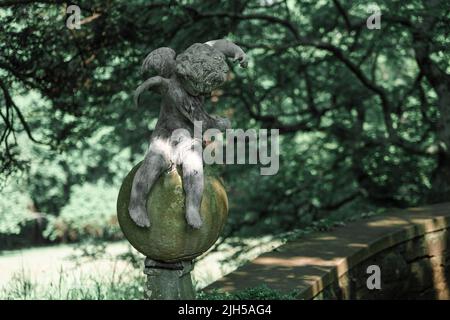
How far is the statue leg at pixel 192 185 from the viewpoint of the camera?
133 inches

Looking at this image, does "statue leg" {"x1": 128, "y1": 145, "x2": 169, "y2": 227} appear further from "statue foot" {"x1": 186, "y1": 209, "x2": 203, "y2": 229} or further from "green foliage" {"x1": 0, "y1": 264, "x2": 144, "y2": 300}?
"green foliage" {"x1": 0, "y1": 264, "x2": 144, "y2": 300}

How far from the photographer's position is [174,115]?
3613 mm

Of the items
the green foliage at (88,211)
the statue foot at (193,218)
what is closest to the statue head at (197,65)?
the statue foot at (193,218)

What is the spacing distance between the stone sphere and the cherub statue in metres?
0.05

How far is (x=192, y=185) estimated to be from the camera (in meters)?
3.39

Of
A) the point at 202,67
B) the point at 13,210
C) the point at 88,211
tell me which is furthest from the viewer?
the point at 88,211

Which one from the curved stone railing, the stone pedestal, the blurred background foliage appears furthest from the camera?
the blurred background foliage

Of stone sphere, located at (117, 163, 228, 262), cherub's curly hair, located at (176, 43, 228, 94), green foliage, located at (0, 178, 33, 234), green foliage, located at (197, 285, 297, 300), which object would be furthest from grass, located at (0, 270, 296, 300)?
green foliage, located at (0, 178, 33, 234)

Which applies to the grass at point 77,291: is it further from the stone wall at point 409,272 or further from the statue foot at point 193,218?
the statue foot at point 193,218

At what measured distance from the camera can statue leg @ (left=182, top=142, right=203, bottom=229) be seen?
3369 mm

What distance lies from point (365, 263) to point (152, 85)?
2.44 metres

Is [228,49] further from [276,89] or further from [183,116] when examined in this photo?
[276,89]

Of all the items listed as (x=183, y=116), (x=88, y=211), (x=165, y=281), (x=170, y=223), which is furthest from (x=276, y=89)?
(x=88, y=211)

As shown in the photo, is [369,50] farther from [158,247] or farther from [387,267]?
[158,247]
